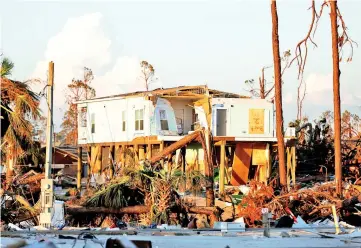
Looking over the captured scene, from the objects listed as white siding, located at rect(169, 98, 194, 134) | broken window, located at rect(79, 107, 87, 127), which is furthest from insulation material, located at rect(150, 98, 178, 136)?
broken window, located at rect(79, 107, 87, 127)

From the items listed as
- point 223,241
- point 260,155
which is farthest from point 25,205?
→ point 260,155

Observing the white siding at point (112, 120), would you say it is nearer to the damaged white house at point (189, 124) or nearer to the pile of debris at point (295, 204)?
the damaged white house at point (189, 124)

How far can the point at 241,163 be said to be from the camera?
121 ft

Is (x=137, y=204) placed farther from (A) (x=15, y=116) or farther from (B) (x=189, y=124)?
(B) (x=189, y=124)

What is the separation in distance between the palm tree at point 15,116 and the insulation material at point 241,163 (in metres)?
16.3

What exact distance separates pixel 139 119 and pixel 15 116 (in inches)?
653

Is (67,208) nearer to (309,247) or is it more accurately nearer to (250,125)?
(309,247)

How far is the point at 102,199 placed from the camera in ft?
59.5

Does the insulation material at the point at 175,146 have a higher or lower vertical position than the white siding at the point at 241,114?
lower

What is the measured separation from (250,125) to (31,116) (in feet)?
53.9

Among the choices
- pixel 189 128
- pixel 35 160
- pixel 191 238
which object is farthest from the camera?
pixel 189 128

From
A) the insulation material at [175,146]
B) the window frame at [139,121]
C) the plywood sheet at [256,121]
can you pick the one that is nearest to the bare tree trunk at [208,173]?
→ the insulation material at [175,146]

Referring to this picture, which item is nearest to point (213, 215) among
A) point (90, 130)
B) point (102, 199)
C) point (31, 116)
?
point (102, 199)

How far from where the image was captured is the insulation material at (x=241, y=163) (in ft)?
120
